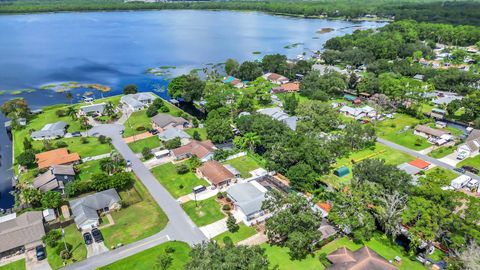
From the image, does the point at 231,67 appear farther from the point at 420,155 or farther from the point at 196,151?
the point at 420,155

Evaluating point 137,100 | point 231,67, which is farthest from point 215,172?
point 231,67

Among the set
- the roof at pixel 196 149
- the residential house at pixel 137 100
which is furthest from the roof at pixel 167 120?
the residential house at pixel 137 100

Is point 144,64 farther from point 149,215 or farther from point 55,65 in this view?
point 149,215

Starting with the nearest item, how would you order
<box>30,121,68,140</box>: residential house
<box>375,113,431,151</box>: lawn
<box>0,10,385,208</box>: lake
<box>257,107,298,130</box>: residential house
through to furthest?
<box>375,113,431,151</box>: lawn < <box>257,107,298,130</box>: residential house < <box>30,121,68,140</box>: residential house < <box>0,10,385,208</box>: lake

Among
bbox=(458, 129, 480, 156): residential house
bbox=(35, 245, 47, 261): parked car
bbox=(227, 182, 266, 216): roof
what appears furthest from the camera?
bbox=(458, 129, 480, 156): residential house

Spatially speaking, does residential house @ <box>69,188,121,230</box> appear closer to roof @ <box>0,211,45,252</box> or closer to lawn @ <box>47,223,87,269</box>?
lawn @ <box>47,223,87,269</box>

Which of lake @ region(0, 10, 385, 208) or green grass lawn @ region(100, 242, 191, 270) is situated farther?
lake @ region(0, 10, 385, 208)

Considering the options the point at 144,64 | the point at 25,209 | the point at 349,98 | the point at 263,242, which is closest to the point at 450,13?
the point at 349,98

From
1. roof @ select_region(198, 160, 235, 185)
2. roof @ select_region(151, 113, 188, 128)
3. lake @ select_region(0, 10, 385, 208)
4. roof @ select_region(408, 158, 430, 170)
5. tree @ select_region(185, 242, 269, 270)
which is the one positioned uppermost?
lake @ select_region(0, 10, 385, 208)

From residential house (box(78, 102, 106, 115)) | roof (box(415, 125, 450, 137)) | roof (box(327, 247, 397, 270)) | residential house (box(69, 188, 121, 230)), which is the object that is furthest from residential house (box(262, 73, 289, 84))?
roof (box(327, 247, 397, 270))
